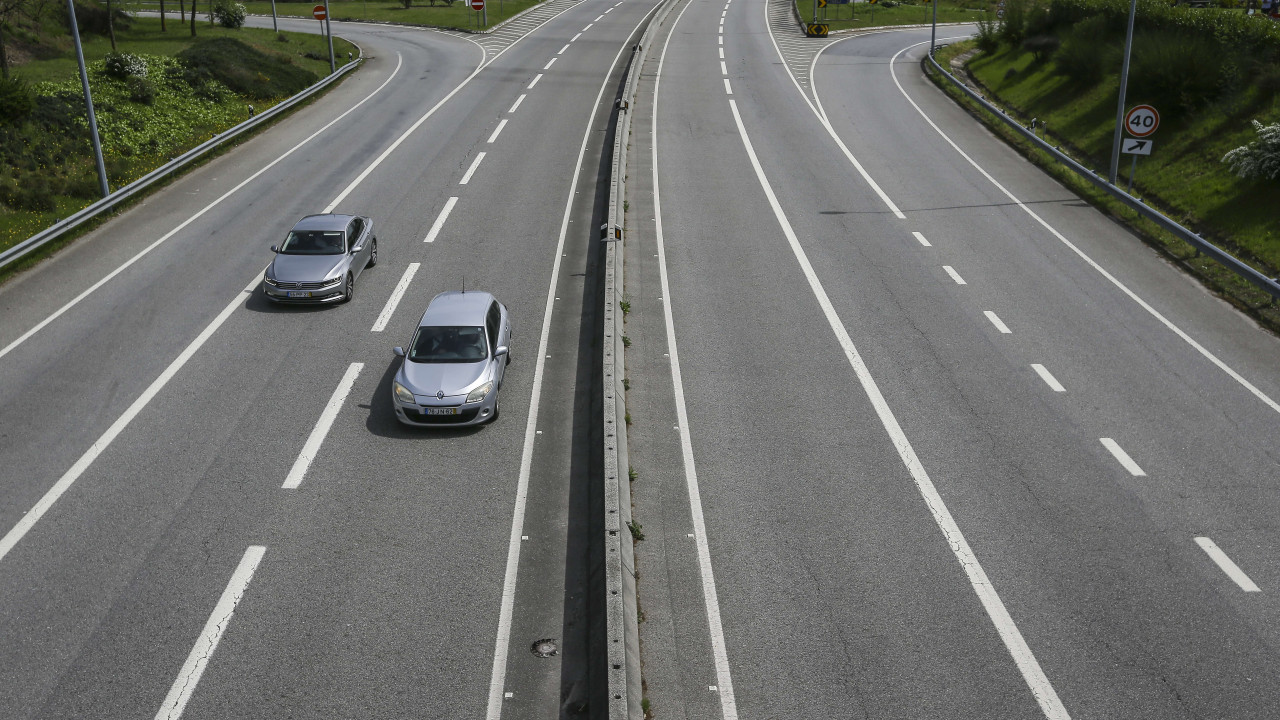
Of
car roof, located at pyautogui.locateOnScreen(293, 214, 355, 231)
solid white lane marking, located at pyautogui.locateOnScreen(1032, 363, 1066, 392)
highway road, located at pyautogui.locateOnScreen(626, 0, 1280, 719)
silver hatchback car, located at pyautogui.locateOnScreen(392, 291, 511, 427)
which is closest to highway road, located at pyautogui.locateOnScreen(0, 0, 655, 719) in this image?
silver hatchback car, located at pyautogui.locateOnScreen(392, 291, 511, 427)

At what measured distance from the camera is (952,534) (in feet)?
41.9

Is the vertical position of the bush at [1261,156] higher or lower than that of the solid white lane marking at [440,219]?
higher

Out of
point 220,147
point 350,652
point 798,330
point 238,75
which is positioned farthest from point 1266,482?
point 238,75

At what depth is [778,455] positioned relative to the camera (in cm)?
1480

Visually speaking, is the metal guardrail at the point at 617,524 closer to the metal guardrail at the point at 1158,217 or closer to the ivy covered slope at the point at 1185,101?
the metal guardrail at the point at 1158,217

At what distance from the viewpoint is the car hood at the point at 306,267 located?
20234 millimetres

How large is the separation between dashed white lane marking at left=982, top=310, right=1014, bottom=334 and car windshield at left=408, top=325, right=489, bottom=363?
1017 centimetres

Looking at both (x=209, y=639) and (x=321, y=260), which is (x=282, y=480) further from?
(x=321, y=260)

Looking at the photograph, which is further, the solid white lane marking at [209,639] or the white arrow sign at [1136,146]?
the white arrow sign at [1136,146]

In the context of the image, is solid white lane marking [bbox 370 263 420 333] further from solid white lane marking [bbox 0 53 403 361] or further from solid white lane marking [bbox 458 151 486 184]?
solid white lane marking [bbox 458 151 486 184]

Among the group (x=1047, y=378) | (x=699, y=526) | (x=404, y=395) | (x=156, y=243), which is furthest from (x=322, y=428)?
(x=1047, y=378)

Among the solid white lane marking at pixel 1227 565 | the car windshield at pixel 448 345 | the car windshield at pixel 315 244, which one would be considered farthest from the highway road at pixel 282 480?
the solid white lane marking at pixel 1227 565

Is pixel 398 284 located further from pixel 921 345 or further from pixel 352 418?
pixel 921 345

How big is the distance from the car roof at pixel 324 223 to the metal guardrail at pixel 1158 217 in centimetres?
1951
